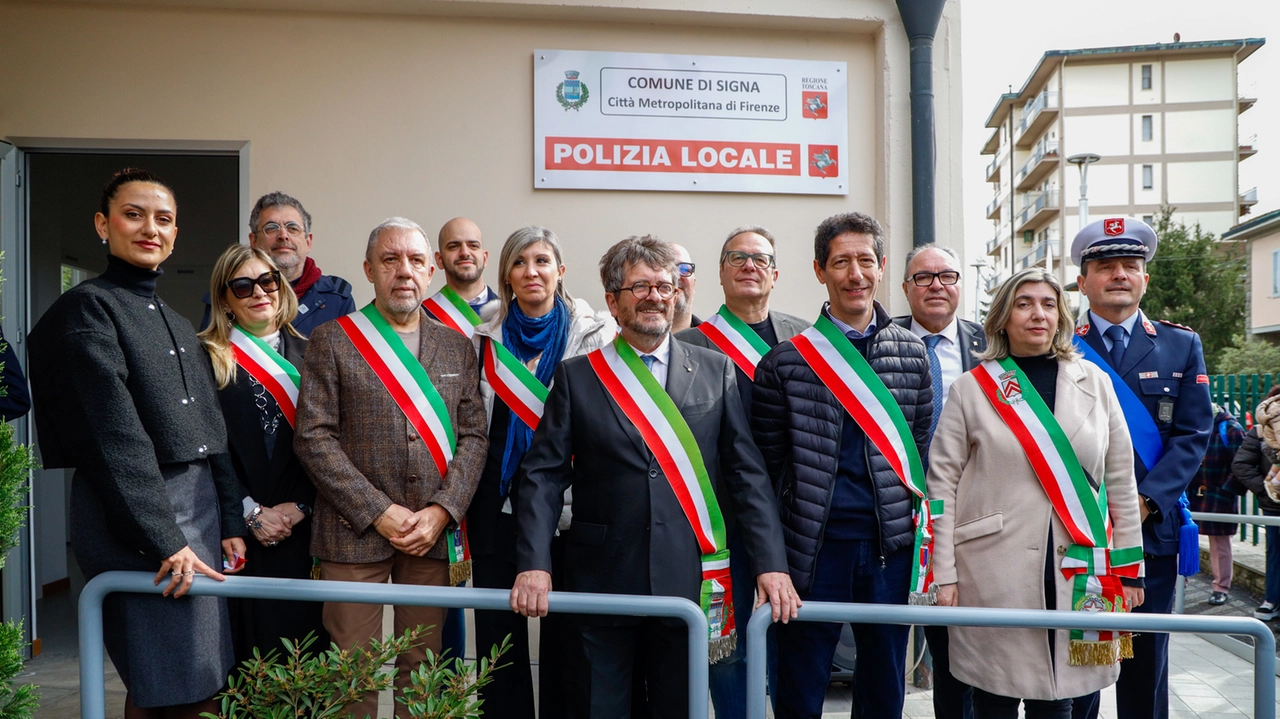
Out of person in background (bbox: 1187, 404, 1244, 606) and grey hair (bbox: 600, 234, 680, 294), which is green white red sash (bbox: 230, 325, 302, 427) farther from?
person in background (bbox: 1187, 404, 1244, 606)

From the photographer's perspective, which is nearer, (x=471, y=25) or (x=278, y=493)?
(x=278, y=493)

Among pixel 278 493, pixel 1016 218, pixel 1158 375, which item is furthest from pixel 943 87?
pixel 1016 218

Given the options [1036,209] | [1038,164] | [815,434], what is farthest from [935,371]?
[1036,209]

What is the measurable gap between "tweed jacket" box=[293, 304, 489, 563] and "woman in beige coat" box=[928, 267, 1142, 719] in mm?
1480

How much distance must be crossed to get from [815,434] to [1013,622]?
A: 741 mm

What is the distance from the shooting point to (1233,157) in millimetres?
47438

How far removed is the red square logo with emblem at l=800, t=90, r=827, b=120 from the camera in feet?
15.2

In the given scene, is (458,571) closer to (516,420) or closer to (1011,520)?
(516,420)

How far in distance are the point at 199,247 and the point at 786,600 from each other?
777 centimetres

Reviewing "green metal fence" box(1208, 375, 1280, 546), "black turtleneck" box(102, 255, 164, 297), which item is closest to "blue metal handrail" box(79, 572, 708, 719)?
"black turtleneck" box(102, 255, 164, 297)

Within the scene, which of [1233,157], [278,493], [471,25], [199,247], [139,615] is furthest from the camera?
[1233,157]

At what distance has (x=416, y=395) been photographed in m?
2.81

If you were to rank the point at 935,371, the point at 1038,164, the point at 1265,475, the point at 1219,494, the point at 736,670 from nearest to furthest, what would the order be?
the point at 736,670 → the point at 935,371 → the point at 1265,475 → the point at 1219,494 → the point at 1038,164

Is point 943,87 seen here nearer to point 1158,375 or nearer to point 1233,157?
point 1158,375
